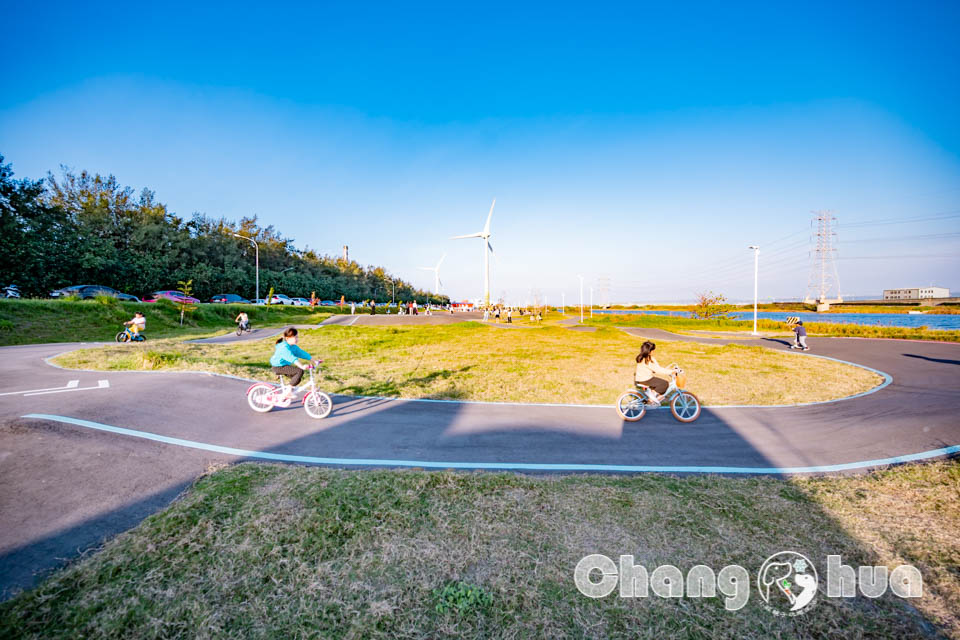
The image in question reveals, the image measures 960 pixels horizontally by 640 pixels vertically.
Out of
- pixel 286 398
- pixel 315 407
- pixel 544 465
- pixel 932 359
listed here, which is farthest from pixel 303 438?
pixel 932 359

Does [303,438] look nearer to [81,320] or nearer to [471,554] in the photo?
[471,554]

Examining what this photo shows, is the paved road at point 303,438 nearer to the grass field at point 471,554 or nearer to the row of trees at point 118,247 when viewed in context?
the grass field at point 471,554

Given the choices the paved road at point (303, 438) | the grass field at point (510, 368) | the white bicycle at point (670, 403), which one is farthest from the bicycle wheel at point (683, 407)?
the grass field at point (510, 368)

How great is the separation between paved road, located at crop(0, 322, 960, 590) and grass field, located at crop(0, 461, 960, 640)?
33.7 inches

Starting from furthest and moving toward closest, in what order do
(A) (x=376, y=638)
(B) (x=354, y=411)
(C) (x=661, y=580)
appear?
1. (B) (x=354, y=411)
2. (C) (x=661, y=580)
3. (A) (x=376, y=638)

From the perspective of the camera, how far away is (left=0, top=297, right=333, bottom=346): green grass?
2100cm

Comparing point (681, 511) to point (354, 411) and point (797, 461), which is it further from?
point (354, 411)

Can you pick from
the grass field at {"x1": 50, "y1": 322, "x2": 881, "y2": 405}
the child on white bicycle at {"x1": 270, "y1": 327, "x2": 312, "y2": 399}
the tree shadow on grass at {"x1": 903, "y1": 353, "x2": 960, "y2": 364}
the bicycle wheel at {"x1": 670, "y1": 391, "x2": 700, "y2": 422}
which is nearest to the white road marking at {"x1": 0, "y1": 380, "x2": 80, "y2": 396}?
the grass field at {"x1": 50, "y1": 322, "x2": 881, "y2": 405}

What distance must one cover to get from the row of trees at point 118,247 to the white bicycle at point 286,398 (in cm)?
4032

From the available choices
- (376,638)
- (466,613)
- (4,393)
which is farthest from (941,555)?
(4,393)

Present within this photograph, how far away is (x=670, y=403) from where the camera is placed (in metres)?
8.70

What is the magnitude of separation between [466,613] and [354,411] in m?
6.59

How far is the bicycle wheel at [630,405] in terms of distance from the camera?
8664mm

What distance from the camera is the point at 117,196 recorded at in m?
53.3
